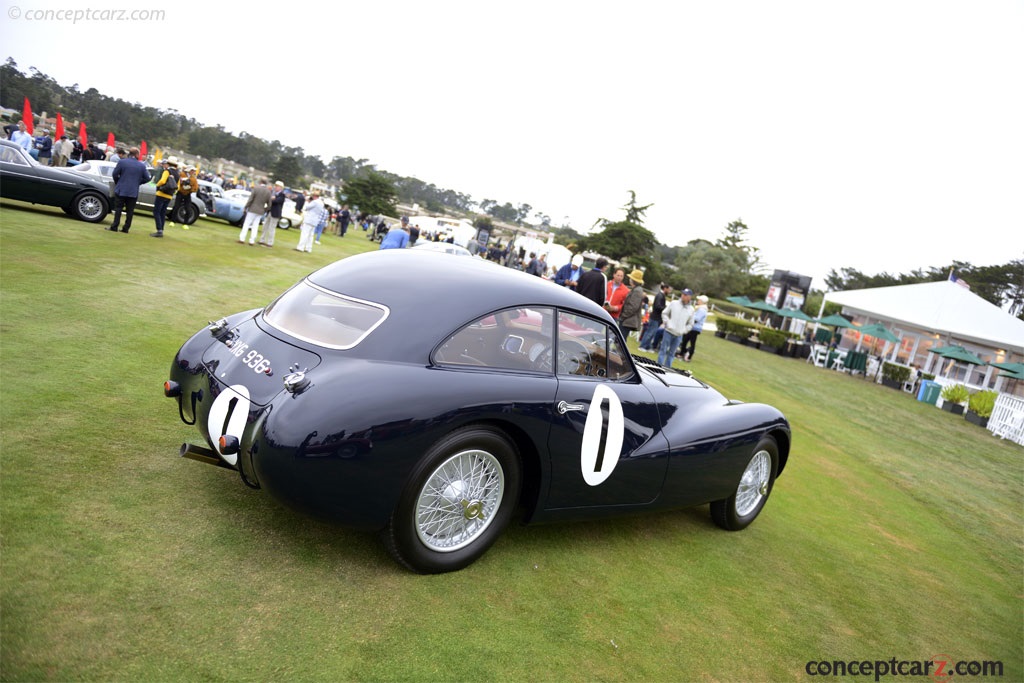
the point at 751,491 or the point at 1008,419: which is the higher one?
the point at 1008,419

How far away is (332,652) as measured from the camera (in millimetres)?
2705

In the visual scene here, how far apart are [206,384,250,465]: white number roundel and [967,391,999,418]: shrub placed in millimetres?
21740

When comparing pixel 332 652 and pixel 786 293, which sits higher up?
pixel 786 293

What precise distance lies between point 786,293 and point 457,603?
48491 millimetres

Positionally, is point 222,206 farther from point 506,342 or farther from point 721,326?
point 721,326

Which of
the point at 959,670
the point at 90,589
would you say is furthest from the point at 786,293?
the point at 90,589

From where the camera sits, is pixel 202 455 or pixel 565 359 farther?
pixel 565 359

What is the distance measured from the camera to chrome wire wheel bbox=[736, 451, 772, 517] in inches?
210

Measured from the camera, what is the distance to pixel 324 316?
372 cm

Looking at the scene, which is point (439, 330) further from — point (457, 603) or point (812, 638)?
point (812, 638)

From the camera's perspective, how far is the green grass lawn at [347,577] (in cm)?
262

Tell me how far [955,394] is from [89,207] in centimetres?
2538

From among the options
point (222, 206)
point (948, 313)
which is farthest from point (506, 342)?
point (948, 313)

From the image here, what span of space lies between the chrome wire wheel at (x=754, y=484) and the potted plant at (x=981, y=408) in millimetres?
17594
